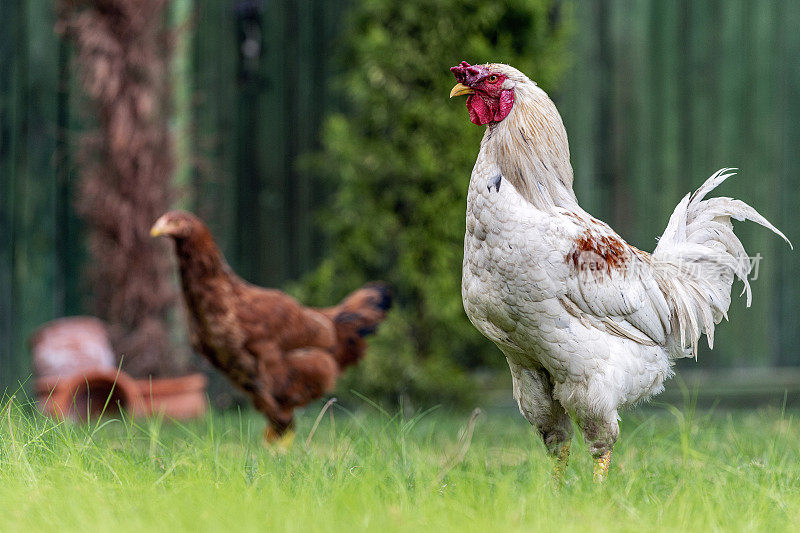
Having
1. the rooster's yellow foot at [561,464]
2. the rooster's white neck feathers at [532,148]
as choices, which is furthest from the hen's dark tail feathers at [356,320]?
the rooster's white neck feathers at [532,148]

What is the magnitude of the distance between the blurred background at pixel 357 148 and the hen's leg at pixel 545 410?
233cm

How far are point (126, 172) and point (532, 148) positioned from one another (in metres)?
3.67

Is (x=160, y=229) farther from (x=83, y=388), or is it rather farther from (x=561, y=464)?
(x=561, y=464)

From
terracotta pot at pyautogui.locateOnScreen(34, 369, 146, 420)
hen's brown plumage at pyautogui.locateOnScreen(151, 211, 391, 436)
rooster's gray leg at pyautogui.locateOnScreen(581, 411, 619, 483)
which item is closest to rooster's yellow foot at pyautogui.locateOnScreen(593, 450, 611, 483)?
rooster's gray leg at pyautogui.locateOnScreen(581, 411, 619, 483)

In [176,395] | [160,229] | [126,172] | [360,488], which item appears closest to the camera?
[360,488]

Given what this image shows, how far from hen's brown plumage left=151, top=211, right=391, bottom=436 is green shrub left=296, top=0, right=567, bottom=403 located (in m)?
0.97

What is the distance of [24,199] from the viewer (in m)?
6.30

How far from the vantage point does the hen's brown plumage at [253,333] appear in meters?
4.38

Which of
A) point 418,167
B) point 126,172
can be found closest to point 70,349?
point 126,172

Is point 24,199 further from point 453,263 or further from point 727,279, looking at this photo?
point 727,279

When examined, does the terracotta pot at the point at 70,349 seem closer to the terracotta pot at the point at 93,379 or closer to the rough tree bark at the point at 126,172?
the terracotta pot at the point at 93,379

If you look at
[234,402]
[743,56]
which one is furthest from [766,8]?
[234,402]

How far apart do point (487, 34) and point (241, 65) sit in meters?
2.01

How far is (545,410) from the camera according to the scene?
3307 millimetres
